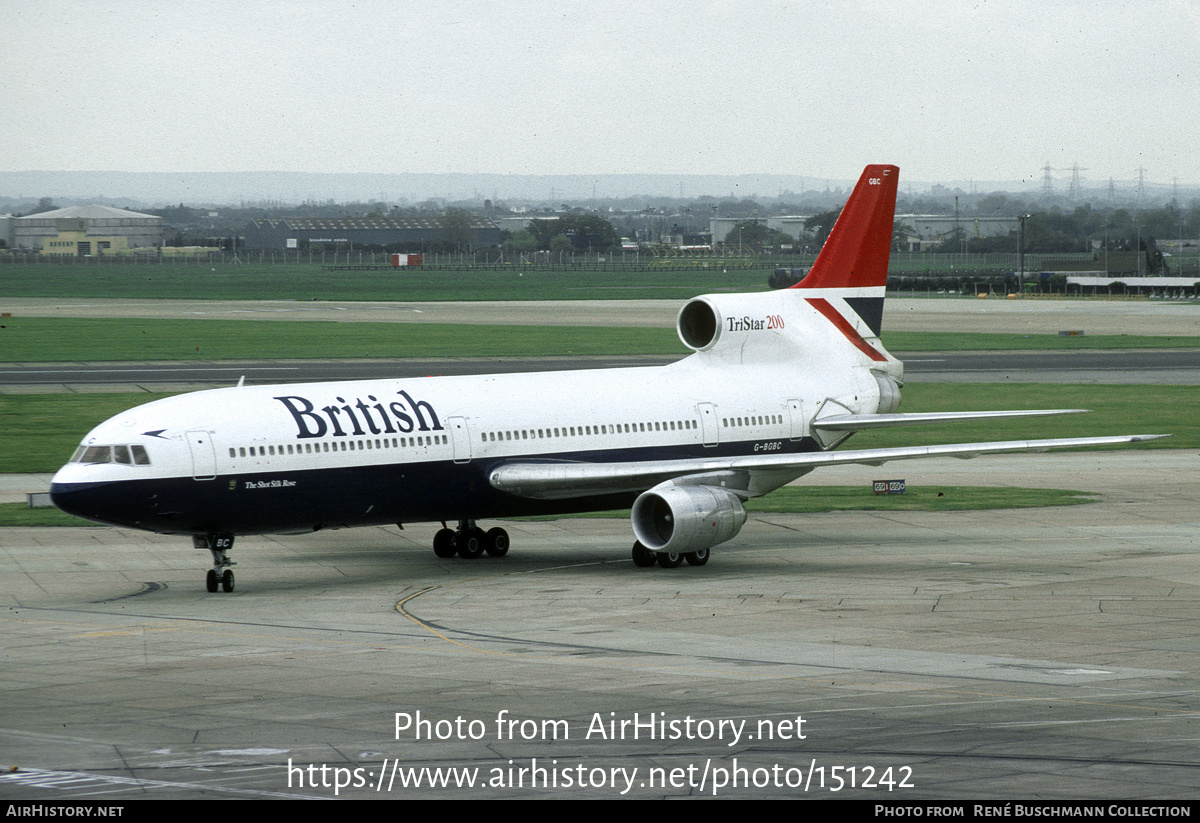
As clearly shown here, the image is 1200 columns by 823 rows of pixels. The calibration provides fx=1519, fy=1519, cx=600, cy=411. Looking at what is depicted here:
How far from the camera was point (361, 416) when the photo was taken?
3456 cm

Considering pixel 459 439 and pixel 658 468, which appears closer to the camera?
pixel 459 439

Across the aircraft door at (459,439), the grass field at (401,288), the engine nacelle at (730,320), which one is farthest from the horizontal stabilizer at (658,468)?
the grass field at (401,288)

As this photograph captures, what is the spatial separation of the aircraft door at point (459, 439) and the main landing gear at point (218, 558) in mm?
5681

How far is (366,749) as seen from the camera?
19625 millimetres

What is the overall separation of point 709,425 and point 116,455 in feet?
50.7

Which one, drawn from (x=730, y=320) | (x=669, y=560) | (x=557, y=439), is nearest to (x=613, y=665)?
(x=669, y=560)

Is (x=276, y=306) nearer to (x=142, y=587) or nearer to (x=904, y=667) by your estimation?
(x=142, y=587)

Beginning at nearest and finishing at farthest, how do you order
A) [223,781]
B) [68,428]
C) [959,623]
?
[223,781] < [959,623] < [68,428]

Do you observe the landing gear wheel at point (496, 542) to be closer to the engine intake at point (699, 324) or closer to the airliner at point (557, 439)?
the airliner at point (557, 439)

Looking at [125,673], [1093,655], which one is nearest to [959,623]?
[1093,655]

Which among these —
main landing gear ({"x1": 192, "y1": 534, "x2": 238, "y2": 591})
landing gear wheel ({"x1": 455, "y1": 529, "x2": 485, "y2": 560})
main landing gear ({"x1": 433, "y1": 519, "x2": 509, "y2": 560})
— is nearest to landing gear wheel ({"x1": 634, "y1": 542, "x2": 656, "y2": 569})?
main landing gear ({"x1": 433, "y1": 519, "x2": 509, "y2": 560})

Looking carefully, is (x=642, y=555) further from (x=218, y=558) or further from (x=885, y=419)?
(x=218, y=558)

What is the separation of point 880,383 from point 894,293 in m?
123

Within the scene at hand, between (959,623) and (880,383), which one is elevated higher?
(880,383)
